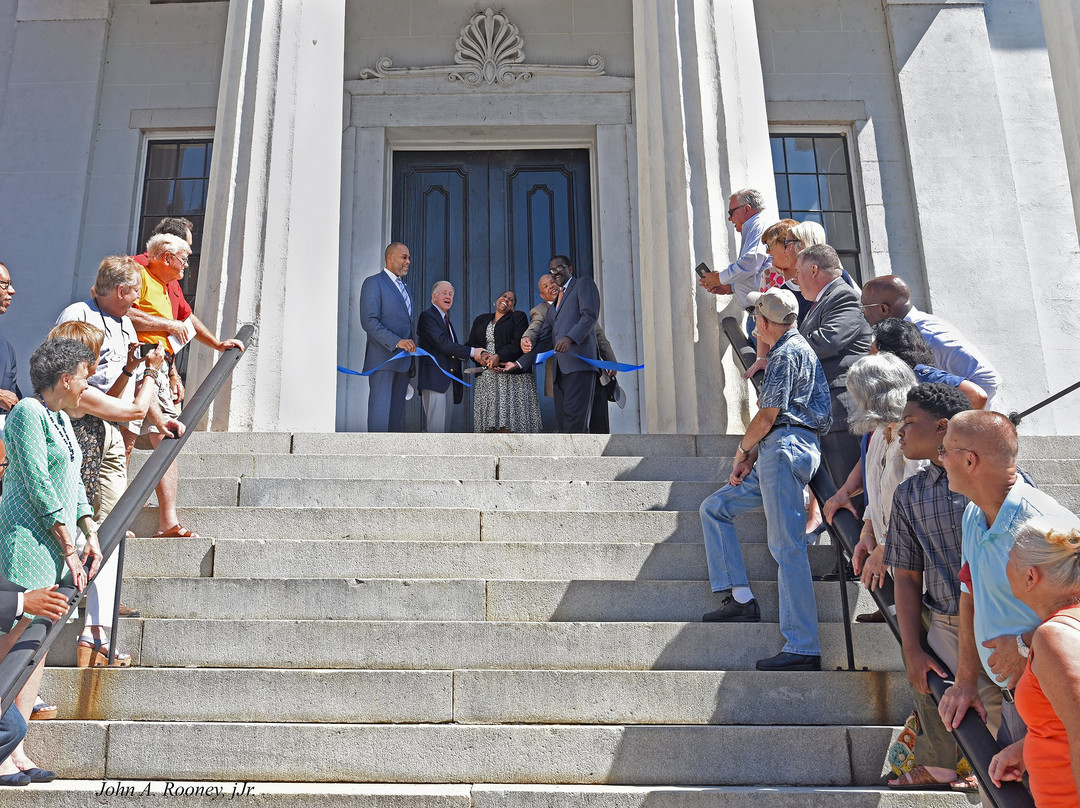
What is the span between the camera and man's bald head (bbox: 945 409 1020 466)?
10.9 feet

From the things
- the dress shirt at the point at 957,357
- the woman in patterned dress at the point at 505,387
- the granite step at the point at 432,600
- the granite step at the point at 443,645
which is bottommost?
the granite step at the point at 443,645

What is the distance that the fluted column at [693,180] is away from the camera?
764cm

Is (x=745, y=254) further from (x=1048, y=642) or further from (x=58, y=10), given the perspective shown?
(x=58, y=10)

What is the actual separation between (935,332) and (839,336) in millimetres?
479

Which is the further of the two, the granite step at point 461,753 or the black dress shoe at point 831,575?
the black dress shoe at point 831,575

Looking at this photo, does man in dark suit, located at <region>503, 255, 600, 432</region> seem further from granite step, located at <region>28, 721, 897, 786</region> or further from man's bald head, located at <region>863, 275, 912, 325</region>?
granite step, located at <region>28, 721, 897, 786</region>

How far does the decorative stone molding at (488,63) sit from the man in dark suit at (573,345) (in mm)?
3406

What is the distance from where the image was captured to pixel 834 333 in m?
5.56

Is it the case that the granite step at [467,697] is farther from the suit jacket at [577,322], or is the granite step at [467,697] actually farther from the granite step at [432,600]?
the suit jacket at [577,322]

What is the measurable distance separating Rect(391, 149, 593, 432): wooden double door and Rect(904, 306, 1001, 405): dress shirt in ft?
20.0

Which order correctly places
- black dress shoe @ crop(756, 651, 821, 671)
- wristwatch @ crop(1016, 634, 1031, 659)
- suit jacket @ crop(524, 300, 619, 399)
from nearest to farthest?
wristwatch @ crop(1016, 634, 1031, 659) → black dress shoe @ crop(756, 651, 821, 671) → suit jacket @ crop(524, 300, 619, 399)

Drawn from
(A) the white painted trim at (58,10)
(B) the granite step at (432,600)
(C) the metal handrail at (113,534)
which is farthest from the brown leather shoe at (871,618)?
(A) the white painted trim at (58,10)

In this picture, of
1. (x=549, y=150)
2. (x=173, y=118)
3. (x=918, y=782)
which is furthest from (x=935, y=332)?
(x=173, y=118)

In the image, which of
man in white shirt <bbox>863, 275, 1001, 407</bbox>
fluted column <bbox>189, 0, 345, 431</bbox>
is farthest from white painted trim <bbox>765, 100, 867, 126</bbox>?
man in white shirt <bbox>863, 275, 1001, 407</bbox>
